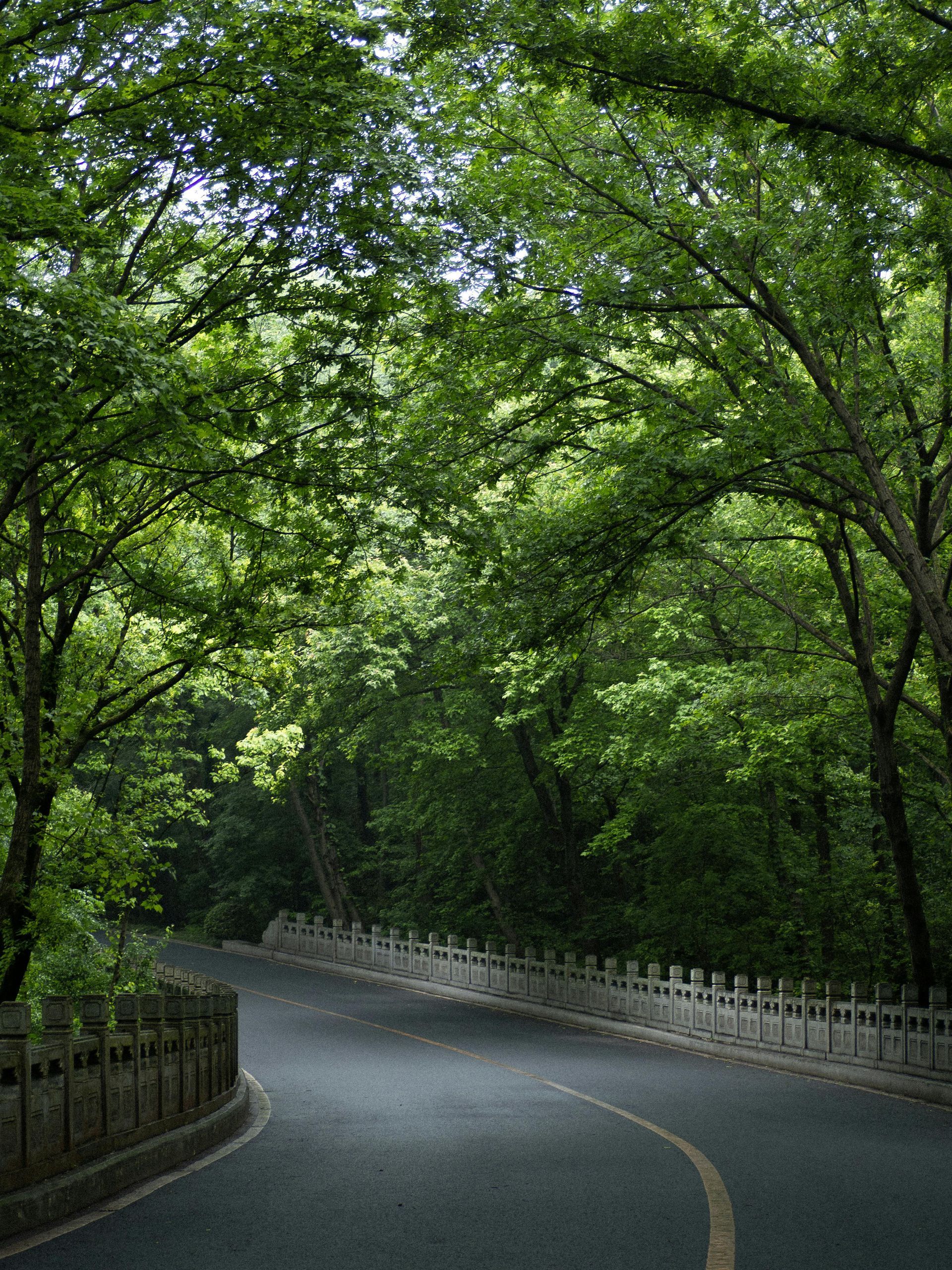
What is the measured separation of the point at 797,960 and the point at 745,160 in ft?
50.7

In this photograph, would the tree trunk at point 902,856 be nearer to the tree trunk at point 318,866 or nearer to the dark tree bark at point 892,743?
the dark tree bark at point 892,743

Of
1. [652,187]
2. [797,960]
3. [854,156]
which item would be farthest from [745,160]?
[797,960]

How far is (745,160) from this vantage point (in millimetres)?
13789

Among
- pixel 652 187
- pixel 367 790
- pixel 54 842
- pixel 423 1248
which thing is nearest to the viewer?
pixel 423 1248

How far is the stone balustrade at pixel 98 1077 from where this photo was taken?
6961mm

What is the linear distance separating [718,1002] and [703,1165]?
10.5m

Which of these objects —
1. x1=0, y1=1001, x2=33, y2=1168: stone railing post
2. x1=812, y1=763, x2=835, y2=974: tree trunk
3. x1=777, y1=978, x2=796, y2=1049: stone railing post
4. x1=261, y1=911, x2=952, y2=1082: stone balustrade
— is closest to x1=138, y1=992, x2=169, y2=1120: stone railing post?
x1=0, y1=1001, x2=33, y2=1168: stone railing post

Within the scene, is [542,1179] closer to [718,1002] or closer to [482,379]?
[482,379]

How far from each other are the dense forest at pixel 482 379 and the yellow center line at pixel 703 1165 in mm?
5091

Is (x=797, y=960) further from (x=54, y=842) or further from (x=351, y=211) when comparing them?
(x=351, y=211)

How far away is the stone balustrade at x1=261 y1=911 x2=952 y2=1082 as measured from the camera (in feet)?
49.2

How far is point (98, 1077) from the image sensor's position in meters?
8.12

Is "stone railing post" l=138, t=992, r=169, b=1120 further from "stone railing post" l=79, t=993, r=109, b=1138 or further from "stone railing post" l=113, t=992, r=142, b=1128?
"stone railing post" l=79, t=993, r=109, b=1138

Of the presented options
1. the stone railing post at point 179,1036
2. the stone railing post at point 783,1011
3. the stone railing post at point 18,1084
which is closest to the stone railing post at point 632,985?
the stone railing post at point 783,1011
